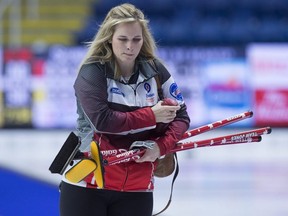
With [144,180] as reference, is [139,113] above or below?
above

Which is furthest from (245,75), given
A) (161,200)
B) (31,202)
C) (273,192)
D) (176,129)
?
(176,129)

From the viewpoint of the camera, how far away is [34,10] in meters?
13.6

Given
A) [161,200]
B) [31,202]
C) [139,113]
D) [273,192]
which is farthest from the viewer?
[273,192]

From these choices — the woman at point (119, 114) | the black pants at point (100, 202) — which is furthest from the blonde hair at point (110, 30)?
the black pants at point (100, 202)

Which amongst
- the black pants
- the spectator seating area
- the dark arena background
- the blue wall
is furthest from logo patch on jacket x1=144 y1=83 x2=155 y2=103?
the spectator seating area

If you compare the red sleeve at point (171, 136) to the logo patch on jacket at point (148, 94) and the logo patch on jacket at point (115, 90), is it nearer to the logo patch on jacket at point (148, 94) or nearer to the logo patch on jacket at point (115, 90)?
the logo patch on jacket at point (148, 94)

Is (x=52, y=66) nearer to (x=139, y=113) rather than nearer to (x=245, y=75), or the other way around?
(x=245, y=75)

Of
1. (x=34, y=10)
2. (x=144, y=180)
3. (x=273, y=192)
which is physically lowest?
(x=273, y=192)

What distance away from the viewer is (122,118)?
2.68 meters

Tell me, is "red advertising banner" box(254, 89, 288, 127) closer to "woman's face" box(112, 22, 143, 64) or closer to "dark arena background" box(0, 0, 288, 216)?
"dark arena background" box(0, 0, 288, 216)

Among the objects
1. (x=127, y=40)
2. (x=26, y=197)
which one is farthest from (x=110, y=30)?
(x=26, y=197)

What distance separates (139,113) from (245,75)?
24.7 feet

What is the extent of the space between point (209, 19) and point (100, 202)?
33.5 feet

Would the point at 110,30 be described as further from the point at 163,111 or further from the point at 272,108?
the point at 272,108
